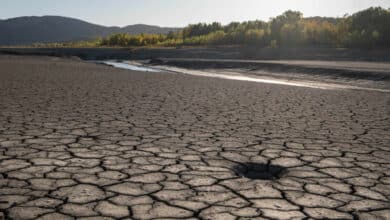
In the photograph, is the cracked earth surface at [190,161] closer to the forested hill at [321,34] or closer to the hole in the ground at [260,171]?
the hole in the ground at [260,171]

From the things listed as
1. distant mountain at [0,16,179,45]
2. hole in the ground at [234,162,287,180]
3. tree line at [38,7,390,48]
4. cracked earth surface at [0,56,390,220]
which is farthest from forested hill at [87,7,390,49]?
distant mountain at [0,16,179,45]

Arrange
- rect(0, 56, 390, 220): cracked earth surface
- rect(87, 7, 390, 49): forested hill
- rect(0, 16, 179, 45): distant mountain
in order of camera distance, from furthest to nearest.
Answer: rect(0, 16, 179, 45): distant mountain → rect(87, 7, 390, 49): forested hill → rect(0, 56, 390, 220): cracked earth surface

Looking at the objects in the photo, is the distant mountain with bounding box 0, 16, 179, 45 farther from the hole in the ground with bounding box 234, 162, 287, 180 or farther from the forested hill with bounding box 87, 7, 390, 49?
the hole in the ground with bounding box 234, 162, 287, 180

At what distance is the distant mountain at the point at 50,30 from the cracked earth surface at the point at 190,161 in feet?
487

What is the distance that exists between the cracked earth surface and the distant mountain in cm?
14836

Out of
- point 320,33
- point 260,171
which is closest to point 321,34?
point 320,33

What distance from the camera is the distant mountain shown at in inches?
6009

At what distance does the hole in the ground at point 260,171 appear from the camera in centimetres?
379

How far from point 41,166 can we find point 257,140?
8.24 feet

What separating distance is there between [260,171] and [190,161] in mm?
663

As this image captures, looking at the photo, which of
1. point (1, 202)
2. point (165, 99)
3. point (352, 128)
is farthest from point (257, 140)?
point (165, 99)

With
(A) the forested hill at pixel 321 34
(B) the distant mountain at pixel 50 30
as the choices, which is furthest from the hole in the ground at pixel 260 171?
(B) the distant mountain at pixel 50 30

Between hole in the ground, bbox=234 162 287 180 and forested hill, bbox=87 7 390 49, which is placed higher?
forested hill, bbox=87 7 390 49

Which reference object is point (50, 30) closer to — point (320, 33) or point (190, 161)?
point (320, 33)
